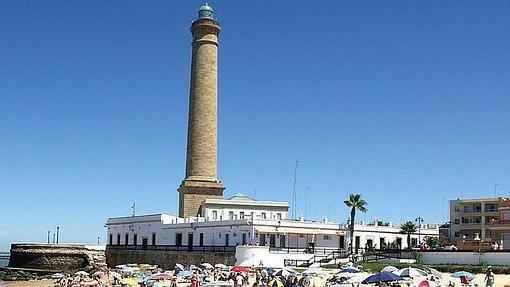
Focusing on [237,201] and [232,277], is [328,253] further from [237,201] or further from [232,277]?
[232,277]

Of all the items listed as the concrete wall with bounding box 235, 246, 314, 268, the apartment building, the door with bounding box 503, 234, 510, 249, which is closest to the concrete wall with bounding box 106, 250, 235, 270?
the concrete wall with bounding box 235, 246, 314, 268

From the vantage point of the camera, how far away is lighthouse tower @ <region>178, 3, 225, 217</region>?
62.2m

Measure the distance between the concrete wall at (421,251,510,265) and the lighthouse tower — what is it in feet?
75.4

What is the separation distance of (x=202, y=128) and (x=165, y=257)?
1147cm

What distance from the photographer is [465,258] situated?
42.0m

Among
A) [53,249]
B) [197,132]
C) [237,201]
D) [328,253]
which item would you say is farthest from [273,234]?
[53,249]

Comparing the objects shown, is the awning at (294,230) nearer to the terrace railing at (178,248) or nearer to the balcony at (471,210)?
the terrace railing at (178,248)

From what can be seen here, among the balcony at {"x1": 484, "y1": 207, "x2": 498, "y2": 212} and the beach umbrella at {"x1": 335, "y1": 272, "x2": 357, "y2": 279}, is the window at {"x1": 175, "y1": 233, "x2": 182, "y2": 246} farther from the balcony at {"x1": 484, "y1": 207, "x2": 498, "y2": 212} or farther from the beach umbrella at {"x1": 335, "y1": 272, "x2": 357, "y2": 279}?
the balcony at {"x1": 484, "y1": 207, "x2": 498, "y2": 212}

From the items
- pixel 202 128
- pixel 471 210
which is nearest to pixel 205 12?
pixel 202 128

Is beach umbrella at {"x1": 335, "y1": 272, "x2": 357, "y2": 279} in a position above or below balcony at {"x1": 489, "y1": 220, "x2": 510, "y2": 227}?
below

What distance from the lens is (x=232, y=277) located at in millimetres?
37062

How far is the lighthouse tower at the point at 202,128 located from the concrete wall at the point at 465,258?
905 inches

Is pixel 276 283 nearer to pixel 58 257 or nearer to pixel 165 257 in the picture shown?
pixel 165 257

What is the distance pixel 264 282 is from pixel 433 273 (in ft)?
25.4
